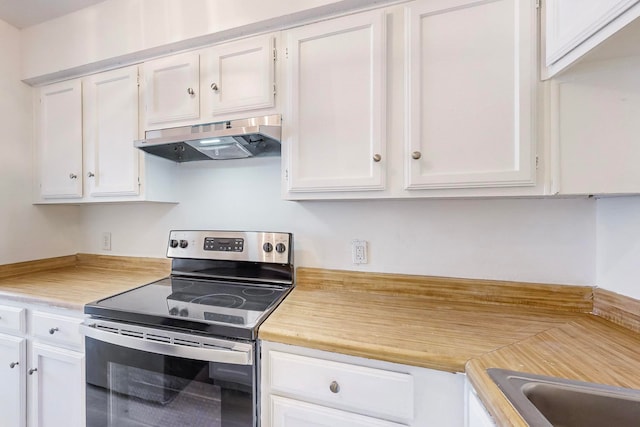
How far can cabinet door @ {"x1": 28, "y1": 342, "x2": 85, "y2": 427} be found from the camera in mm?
1321

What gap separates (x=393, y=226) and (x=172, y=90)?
53.8 inches

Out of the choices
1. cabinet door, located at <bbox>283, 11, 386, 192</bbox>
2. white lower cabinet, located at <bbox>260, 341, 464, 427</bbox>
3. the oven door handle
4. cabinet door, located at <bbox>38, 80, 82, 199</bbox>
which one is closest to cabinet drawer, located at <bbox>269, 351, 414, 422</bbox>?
white lower cabinet, located at <bbox>260, 341, 464, 427</bbox>

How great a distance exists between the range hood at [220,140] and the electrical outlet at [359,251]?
0.66 metres

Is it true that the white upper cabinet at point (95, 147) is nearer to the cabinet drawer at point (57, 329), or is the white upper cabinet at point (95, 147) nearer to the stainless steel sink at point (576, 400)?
the cabinet drawer at point (57, 329)

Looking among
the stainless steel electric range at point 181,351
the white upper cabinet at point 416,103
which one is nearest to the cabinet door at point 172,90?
the white upper cabinet at point 416,103

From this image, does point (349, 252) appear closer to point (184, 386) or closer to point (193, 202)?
point (184, 386)

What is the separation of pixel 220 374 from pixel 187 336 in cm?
19

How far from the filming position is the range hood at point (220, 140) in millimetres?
1302

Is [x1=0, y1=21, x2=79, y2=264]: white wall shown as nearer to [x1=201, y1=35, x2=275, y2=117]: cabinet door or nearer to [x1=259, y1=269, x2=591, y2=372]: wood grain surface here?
[x1=201, y1=35, x2=275, y2=117]: cabinet door

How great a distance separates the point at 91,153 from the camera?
68.9 inches

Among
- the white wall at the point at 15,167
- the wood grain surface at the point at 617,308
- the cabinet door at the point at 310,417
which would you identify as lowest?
the cabinet door at the point at 310,417

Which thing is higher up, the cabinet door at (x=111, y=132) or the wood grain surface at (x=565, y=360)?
the cabinet door at (x=111, y=132)

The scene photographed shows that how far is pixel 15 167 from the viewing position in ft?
6.03

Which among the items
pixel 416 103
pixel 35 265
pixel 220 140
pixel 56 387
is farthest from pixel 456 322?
pixel 35 265
